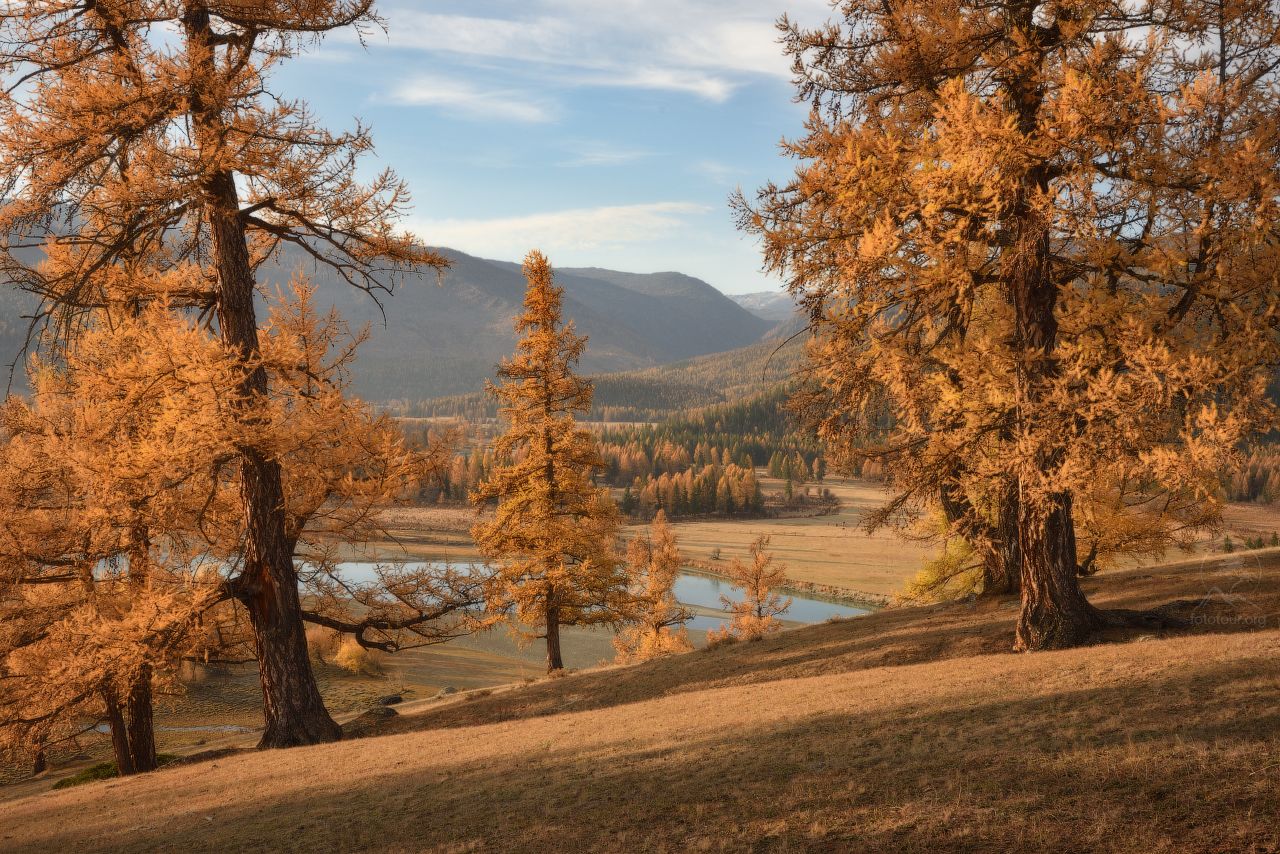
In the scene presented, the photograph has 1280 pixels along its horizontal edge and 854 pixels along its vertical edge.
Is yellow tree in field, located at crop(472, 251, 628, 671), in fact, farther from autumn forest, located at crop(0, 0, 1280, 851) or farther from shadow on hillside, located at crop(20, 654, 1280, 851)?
shadow on hillside, located at crop(20, 654, 1280, 851)

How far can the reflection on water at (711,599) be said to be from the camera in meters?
58.8

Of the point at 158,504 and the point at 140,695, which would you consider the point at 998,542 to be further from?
the point at 140,695

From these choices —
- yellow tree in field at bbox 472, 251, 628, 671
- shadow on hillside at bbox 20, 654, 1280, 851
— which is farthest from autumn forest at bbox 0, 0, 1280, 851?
yellow tree in field at bbox 472, 251, 628, 671

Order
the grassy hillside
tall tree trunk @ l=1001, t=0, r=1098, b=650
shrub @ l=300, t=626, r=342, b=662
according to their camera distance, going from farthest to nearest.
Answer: shrub @ l=300, t=626, r=342, b=662 → tall tree trunk @ l=1001, t=0, r=1098, b=650 → the grassy hillside

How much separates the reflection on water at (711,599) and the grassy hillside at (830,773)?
43.4 metres

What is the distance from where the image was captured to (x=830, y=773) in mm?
5867

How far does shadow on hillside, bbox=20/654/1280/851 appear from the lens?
14.6ft

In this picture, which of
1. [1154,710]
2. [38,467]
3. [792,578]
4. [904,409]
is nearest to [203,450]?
[38,467]

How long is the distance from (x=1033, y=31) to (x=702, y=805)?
404 inches

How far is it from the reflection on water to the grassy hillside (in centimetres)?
4344

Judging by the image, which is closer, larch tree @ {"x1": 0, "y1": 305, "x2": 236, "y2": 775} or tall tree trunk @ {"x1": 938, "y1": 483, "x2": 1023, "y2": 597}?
larch tree @ {"x1": 0, "y1": 305, "x2": 236, "y2": 775}

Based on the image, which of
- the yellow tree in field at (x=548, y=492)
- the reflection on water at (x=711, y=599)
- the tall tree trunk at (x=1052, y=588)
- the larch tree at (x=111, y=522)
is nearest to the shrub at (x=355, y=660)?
the reflection on water at (x=711, y=599)

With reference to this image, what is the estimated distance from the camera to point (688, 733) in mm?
8078

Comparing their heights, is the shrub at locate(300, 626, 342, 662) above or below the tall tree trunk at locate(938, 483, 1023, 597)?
below
